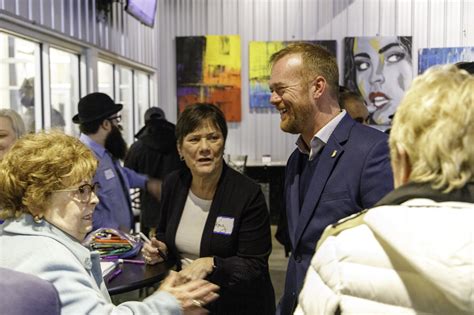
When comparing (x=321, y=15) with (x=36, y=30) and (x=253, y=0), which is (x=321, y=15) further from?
(x=36, y=30)

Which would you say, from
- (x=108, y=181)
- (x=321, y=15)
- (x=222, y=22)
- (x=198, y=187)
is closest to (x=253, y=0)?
(x=222, y=22)

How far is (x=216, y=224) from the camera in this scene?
2.36 meters

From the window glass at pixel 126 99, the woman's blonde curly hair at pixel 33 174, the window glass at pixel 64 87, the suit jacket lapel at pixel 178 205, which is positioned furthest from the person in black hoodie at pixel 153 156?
the woman's blonde curly hair at pixel 33 174

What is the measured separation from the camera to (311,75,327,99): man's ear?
2.12m

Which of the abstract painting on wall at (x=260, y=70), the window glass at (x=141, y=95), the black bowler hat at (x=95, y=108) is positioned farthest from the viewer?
the abstract painting on wall at (x=260, y=70)

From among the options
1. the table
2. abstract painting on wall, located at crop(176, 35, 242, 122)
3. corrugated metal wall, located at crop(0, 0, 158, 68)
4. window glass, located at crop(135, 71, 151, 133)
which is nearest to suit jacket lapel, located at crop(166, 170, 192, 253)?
the table

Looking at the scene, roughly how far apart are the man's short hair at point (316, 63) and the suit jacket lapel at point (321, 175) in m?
0.26

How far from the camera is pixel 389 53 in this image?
8648 millimetres

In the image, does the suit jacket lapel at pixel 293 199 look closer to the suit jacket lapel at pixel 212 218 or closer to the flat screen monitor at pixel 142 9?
the suit jacket lapel at pixel 212 218

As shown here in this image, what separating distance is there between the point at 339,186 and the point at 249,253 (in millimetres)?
653

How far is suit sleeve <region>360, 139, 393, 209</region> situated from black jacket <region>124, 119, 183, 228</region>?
345cm

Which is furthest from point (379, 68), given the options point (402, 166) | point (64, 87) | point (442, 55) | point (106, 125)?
point (402, 166)

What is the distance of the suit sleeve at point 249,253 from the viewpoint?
2271 millimetres

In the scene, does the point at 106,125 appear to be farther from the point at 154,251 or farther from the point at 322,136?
the point at 322,136
